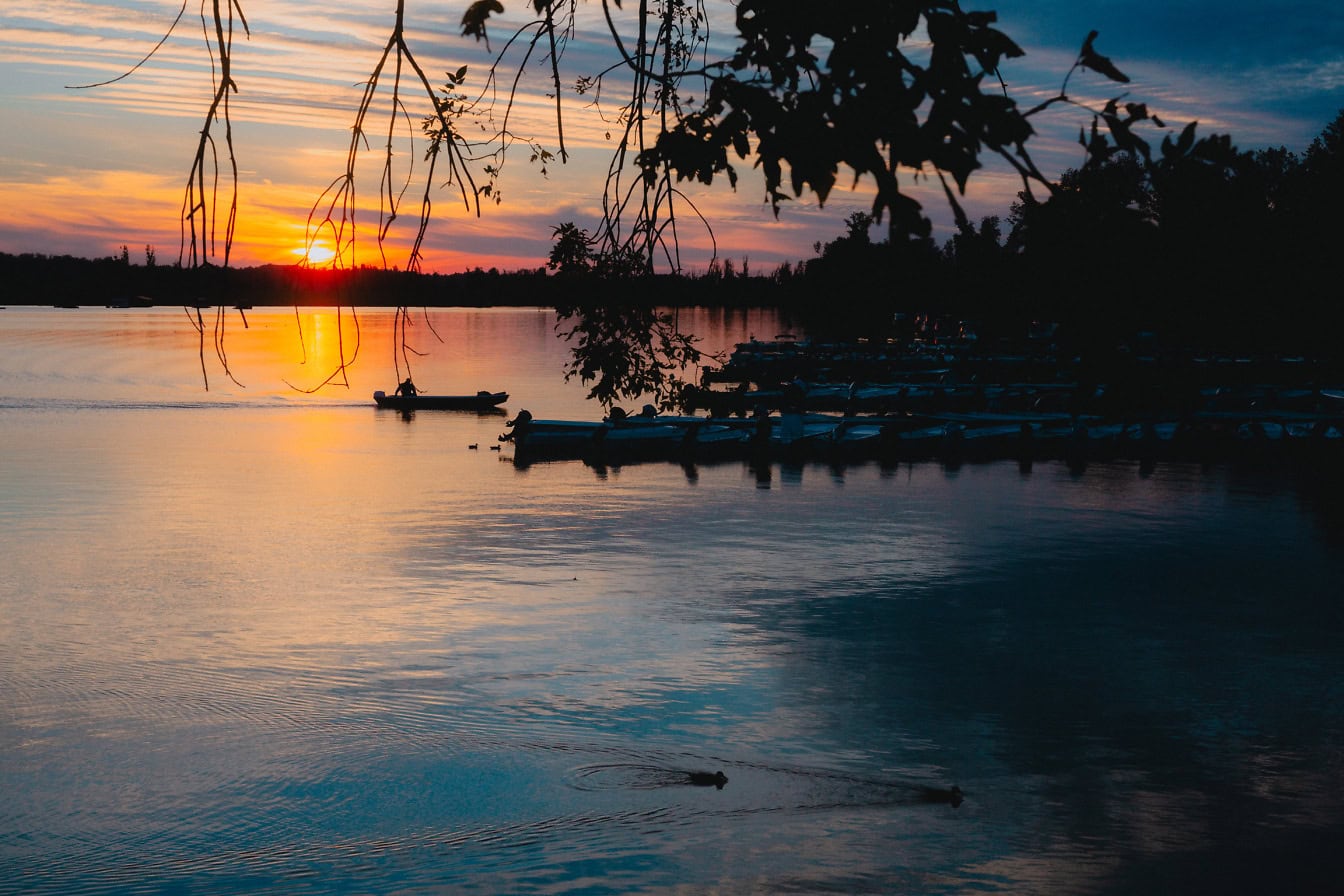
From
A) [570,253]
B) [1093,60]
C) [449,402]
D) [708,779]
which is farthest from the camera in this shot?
[449,402]

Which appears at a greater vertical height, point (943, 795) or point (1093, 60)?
point (1093, 60)

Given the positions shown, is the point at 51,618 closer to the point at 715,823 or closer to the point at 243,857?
the point at 243,857

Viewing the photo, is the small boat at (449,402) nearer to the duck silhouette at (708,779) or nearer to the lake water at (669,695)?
the lake water at (669,695)

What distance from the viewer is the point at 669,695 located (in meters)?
22.9

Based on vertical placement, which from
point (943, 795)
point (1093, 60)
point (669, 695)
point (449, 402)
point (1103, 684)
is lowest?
point (943, 795)

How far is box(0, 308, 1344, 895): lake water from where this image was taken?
1664 centimetres

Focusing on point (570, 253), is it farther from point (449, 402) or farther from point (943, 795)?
point (449, 402)

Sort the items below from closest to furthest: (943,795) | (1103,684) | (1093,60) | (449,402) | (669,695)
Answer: (1093,60) → (943,795) → (669,695) → (1103,684) → (449,402)

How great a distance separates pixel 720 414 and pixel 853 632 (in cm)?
5383

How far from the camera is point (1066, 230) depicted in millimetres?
6164

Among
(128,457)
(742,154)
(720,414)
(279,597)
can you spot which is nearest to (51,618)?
(279,597)

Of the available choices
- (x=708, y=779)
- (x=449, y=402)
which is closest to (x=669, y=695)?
(x=708, y=779)

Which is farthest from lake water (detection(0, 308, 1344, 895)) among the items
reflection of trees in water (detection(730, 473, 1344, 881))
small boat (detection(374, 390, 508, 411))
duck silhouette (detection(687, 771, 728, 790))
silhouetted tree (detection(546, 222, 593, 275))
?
small boat (detection(374, 390, 508, 411))

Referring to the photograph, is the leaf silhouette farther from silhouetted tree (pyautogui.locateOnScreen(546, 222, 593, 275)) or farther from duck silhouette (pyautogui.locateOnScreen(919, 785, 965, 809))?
duck silhouette (pyautogui.locateOnScreen(919, 785, 965, 809))
